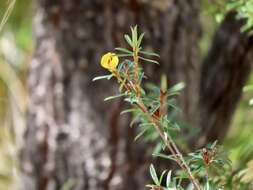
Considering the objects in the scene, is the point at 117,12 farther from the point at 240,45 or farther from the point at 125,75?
the point at 125,75

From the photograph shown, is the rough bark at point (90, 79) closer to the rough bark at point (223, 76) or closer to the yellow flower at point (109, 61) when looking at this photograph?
the rough bark at point (223, 76)

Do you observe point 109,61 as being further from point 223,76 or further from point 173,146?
point 223,76

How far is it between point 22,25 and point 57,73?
105cm

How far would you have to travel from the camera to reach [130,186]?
1.35 m

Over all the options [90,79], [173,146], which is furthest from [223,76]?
[173,146]

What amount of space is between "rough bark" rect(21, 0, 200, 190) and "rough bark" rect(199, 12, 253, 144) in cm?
5

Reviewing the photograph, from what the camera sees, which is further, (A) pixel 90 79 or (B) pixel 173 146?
(A) pixel 90 79

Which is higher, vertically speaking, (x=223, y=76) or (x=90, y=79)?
(x=90, y=79)

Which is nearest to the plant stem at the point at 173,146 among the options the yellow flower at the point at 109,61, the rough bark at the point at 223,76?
the yellow flower at the point at 109,61

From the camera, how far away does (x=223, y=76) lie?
1.38m

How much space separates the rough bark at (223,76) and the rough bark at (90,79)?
0.17 feet

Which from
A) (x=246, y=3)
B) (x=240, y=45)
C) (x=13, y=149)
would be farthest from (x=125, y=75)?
(x=13, y=149)

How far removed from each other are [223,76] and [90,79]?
289 millimetres

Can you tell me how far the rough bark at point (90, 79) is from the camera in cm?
132
